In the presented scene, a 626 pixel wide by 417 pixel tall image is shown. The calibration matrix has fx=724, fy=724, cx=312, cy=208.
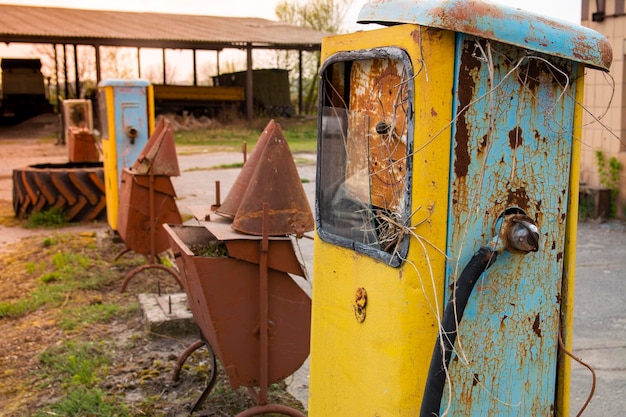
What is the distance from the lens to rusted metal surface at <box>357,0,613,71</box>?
1.85 m

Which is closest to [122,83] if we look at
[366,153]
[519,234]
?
[366,153]

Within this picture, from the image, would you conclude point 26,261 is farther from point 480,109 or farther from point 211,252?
point 480,109

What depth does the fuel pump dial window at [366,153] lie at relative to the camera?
2084mm

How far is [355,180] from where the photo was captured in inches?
94.0

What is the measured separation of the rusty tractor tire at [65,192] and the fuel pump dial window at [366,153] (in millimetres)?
7446

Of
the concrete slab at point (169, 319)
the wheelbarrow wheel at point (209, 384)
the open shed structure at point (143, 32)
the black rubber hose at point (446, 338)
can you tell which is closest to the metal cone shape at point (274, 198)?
the wheelbarrow wheel at point (209, 384)

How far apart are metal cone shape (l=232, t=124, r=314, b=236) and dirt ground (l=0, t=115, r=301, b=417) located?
107 centimetres

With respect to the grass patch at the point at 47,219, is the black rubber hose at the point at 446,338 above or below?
above

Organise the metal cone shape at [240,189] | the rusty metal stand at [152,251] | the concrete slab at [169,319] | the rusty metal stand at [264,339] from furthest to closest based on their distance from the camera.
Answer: the rusty metal stand at [152,251] < the concrete slab at [169,319] < the metal cone shape at [240,189] < the rusty metal stand at [264,339]

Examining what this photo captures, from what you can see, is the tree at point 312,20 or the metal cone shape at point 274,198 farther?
the tree at point 312,20

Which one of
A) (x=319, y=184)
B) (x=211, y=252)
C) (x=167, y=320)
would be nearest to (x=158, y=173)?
(x=167, y=320)

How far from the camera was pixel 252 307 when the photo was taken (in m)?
3.40

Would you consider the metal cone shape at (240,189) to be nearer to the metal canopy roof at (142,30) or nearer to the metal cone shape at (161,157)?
the metal cone shape at (161,157)

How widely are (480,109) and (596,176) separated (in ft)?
27.4
